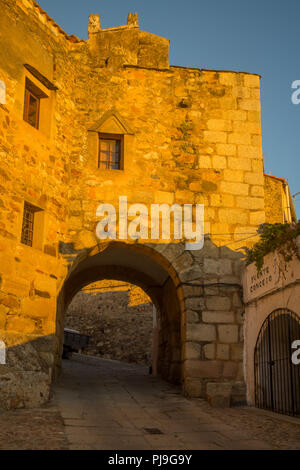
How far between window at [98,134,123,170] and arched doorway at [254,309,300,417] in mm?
4024

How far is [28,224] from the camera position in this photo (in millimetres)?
7781

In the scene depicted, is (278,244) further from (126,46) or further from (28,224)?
(126,46)

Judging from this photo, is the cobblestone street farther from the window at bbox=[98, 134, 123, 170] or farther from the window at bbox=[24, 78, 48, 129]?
the window at bbox=[24, 78, 48, 129]

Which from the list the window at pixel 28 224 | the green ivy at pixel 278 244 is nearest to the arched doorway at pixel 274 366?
the green ivy at pixel 278 244

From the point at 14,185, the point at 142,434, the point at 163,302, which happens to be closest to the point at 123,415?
the point at 142,434

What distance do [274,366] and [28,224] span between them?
4624 millimetres

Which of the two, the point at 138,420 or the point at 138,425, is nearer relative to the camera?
the point at 138,425

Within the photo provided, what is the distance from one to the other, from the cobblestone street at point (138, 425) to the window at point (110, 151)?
420 cm

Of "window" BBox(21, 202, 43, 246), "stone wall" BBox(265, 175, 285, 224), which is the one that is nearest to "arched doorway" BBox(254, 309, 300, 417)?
"window" BBox(21, 202, 43, 246)

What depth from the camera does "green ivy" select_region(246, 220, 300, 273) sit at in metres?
6.69

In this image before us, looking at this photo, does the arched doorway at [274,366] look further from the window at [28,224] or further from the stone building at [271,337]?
the window at [28,224]

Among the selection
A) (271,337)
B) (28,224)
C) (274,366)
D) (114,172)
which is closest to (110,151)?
(114,172)

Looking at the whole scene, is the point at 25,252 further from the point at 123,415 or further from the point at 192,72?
the point at 192,72

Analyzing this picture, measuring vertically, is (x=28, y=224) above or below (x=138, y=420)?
above
